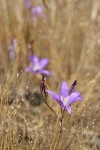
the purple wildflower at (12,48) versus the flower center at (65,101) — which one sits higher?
the purple wildflower at (12,48)

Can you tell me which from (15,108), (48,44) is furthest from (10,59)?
(15,108)

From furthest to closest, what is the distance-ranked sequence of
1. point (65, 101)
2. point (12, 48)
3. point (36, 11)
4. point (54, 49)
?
point (36, 11), point (54, 49), point (12, 48), point (65, 101)

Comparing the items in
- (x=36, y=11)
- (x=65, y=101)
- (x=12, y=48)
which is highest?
(x=36, y=11)

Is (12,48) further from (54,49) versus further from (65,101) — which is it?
(65,101)

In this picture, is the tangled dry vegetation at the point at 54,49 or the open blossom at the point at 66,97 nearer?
the open blossom at the point at 66,97

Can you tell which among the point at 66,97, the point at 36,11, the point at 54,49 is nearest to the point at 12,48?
the point at 54,49

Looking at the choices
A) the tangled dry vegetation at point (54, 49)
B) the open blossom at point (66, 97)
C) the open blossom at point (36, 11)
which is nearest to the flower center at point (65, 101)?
the open blossom at point (66, 97)

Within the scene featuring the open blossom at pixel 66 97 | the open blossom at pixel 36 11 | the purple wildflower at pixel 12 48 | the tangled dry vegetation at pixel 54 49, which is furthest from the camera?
the open blossom at pixel 36 11

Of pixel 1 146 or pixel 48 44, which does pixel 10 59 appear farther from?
pixel 1 146

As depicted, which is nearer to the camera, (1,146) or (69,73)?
(1,146)

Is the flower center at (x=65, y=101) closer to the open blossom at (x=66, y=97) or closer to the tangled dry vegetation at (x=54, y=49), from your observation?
the open blossom at (x=66, y=97)

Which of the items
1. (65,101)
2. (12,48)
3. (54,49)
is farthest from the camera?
(54,49)
